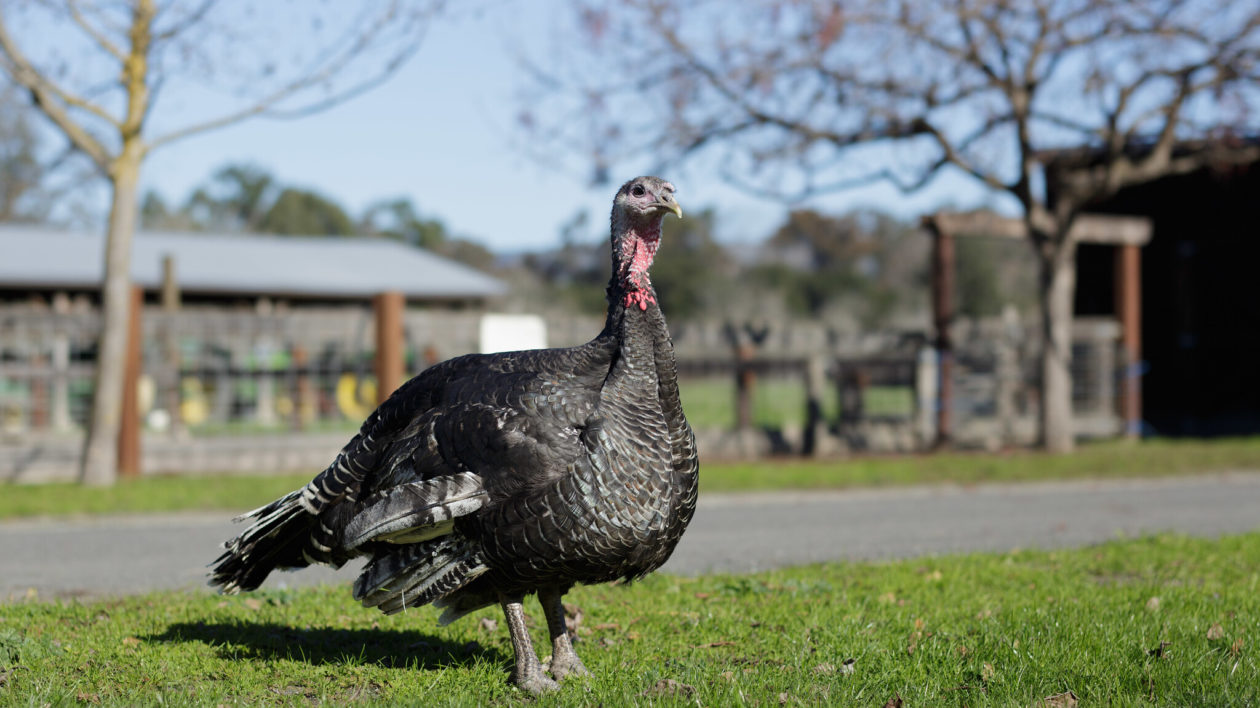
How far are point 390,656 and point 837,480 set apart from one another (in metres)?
9.61

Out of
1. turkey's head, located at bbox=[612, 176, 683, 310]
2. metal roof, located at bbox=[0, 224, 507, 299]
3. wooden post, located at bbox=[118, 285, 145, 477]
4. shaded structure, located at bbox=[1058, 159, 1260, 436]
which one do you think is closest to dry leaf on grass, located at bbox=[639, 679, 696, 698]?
turkey's head, located at bbox=[612, 176, 683, 310]

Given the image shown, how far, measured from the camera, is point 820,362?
717 inches

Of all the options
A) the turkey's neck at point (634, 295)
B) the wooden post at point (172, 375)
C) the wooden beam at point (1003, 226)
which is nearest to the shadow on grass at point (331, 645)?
the turkey's neck at point (634, 295)

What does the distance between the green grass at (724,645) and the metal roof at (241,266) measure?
957 inches

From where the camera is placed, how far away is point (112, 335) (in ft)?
44.4

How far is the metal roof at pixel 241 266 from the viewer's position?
2858 cm

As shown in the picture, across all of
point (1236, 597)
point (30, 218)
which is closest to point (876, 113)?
point (1236, 597)

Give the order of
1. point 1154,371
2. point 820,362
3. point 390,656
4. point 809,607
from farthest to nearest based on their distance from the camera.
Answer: point 1154,371
point 820,362
point 809,607
point 390,656

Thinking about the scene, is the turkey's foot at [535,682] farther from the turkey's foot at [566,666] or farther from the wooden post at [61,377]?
the wooden post at [61,377]

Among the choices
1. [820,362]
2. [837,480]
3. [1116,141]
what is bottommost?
[837,480]

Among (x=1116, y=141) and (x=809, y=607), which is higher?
(x=1116, y=141)

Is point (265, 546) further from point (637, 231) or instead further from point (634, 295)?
point (637, 231)

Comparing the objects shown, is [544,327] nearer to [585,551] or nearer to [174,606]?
[174,606]

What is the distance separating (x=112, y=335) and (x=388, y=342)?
11.9 feet
